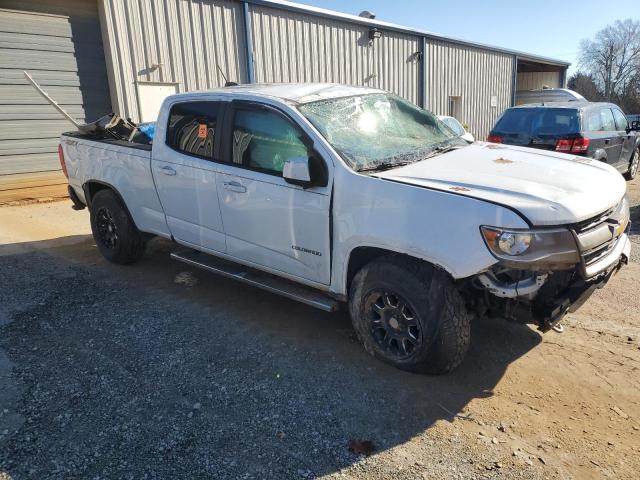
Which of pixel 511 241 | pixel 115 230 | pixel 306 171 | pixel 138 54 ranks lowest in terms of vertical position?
pixel 115 230

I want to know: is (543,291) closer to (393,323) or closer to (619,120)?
(393,323)

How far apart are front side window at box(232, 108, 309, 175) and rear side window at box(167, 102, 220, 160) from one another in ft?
1.03

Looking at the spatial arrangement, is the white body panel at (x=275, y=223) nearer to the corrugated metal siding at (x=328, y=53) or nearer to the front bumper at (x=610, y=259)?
the front bumper at (x=610, y=259)

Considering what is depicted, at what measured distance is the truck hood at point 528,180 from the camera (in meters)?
2.79

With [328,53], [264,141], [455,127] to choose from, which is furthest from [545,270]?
[328,53]

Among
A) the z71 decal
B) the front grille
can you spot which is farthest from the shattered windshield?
the front grille

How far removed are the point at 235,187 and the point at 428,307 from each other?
6.12 ft

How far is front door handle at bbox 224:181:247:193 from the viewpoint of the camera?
395 cm

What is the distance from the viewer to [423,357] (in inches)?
124

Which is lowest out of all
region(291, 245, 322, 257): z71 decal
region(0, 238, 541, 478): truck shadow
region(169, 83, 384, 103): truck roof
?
region(0, 238, 541, 478): truck shadow

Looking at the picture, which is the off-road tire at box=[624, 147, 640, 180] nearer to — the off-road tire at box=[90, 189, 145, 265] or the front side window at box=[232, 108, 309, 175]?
the front side window at box=[232, 108, 309, 175]

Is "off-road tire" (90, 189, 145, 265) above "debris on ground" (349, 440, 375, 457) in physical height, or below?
above

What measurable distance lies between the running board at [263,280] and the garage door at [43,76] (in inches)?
252

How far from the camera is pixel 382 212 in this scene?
3145 mm
